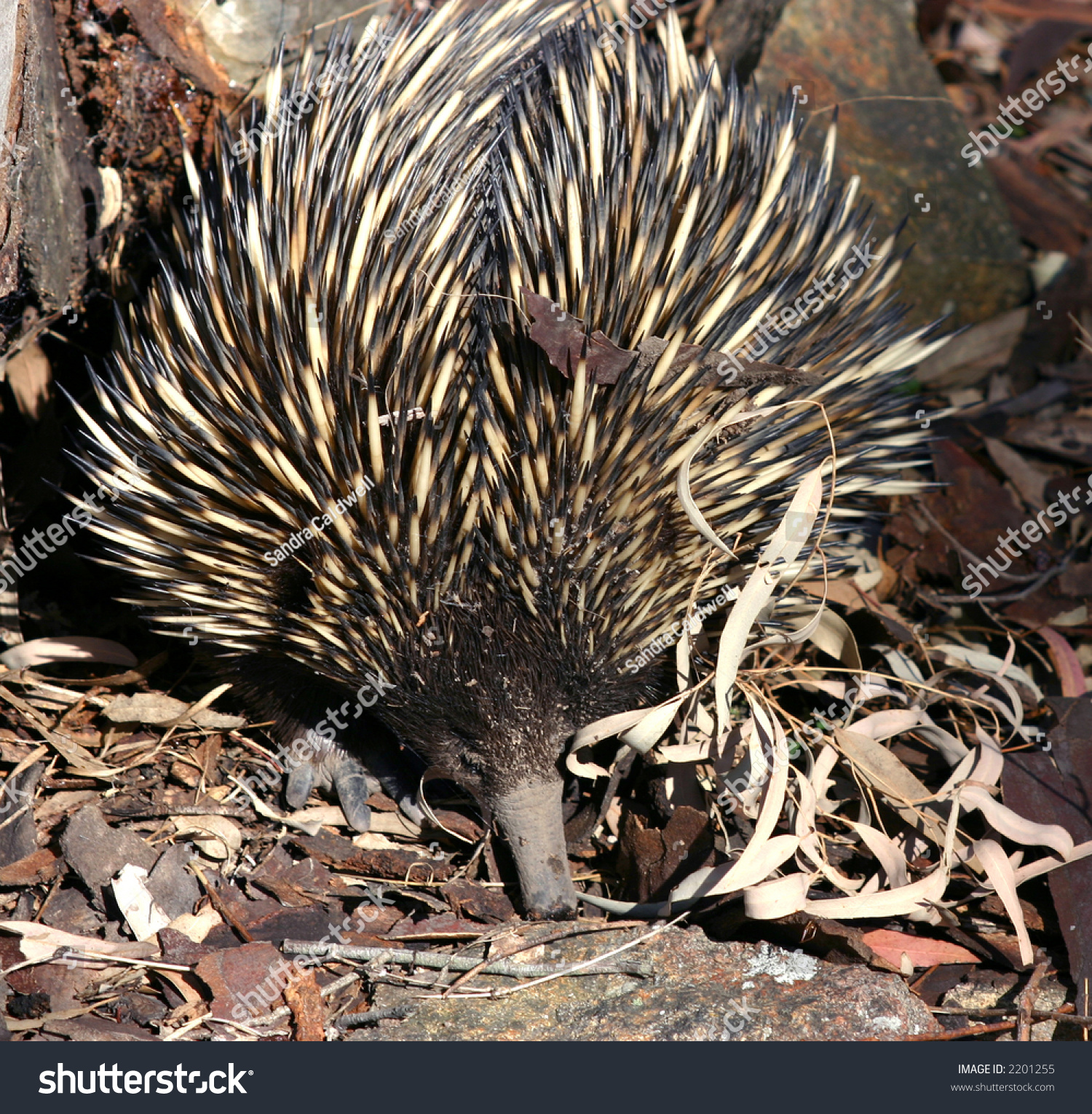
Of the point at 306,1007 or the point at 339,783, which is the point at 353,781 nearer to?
the point at 339,783

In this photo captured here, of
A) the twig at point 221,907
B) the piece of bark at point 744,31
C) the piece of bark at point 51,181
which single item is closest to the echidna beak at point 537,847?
the twig at point 221,907

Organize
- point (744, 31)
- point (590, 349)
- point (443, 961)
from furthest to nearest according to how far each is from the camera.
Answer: point (744, 31), point (443, 961), point (590, 349)

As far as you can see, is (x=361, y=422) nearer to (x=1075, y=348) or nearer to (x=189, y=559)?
(x=189, y=559)

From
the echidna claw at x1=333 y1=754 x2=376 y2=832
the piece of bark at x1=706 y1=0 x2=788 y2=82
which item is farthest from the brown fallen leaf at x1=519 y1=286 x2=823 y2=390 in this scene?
the piece of bark at x1=706 y1=0 x2=788 y2=82

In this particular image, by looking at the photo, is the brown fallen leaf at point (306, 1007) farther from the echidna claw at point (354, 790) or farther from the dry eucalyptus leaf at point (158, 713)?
the dry eucalyptus leaf at point (158, 713)

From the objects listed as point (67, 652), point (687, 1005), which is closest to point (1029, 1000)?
point (687, 1005)
